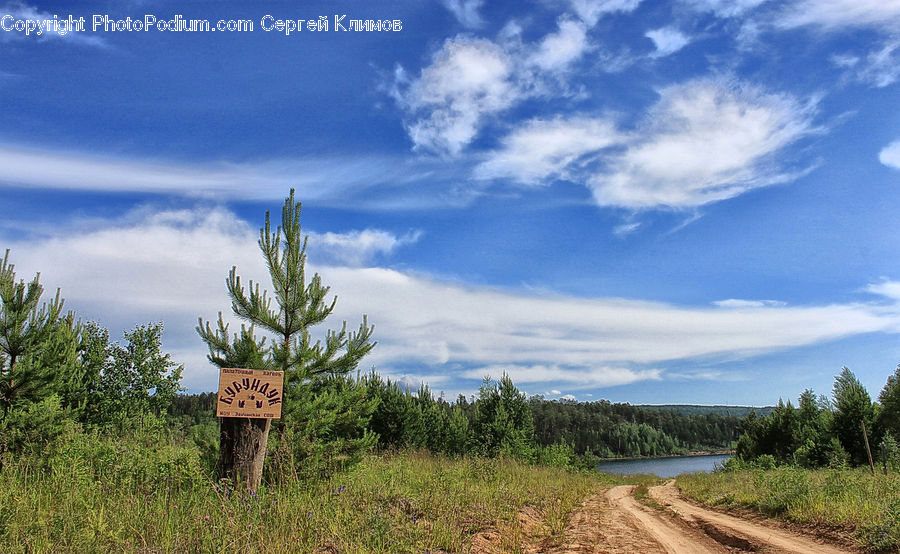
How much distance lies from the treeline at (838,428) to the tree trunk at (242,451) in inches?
1276

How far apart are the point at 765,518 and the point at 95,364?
113 ft

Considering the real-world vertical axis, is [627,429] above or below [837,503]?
below

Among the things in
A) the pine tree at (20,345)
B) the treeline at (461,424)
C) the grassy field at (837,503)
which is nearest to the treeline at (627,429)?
the treeline at (461,424)

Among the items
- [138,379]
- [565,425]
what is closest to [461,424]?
[138,379]

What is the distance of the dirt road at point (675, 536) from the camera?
739 cm

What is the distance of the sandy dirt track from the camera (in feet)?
24.0

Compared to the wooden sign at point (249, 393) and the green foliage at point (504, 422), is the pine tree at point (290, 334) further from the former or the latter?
the green foliage at point (504, 422)

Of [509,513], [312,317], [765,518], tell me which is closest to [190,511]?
[312,317]

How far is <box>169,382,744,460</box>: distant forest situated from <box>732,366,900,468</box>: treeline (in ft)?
38.5

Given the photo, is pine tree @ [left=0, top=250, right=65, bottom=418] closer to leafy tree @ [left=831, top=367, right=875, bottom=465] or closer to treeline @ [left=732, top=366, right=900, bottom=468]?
treeline @ [left=732, top=366, right=900, bottom=468]

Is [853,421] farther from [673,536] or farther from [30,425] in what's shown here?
[30,425]

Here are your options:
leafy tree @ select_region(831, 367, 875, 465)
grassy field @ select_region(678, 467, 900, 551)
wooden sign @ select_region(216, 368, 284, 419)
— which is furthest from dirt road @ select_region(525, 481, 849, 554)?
leafy tree @ select_region(831, 367, 875, 465)

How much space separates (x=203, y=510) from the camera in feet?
19.6

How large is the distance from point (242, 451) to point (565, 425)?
141 meters
